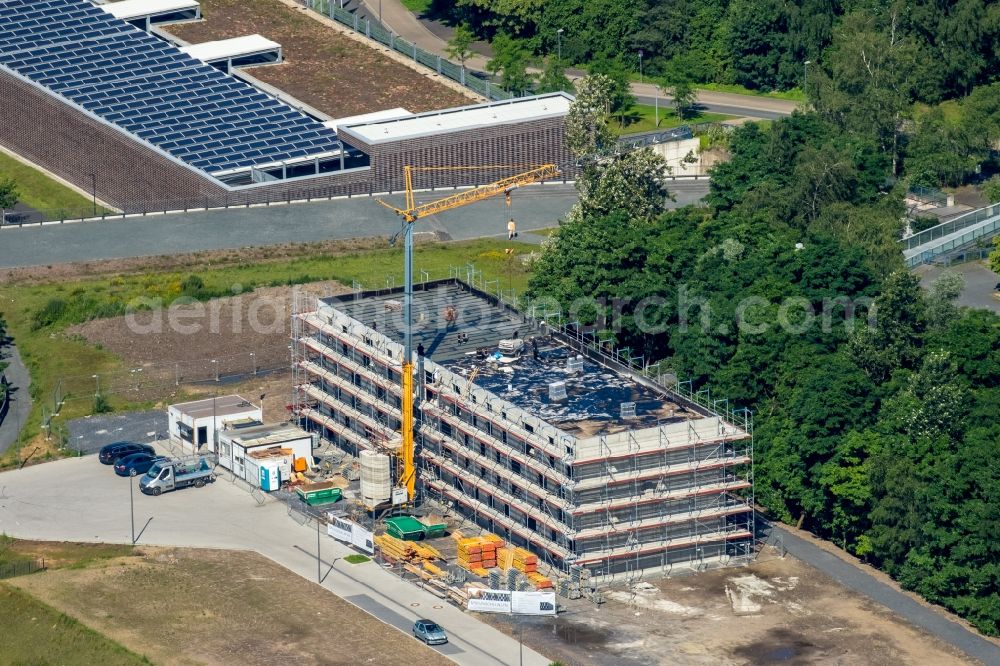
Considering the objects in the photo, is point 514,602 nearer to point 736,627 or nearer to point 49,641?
point 736,627

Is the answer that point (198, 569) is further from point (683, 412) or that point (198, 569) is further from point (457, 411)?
point (683, 412)

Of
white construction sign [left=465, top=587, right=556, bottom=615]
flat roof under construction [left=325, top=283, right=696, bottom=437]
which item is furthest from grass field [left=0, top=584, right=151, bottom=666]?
flat roof under construction [left=325, top=283, right=696, bottom=437]

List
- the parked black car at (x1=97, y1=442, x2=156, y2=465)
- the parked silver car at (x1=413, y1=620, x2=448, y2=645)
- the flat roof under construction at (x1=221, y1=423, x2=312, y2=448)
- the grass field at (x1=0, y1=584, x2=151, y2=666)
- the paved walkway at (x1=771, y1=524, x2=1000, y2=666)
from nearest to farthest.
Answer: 1. the parked silver car at (x1=413, y1=620, x2=448, y2=645)
2. the grass field at (x1=0, y1=584, x2=151, y2=666)
3. the paved walkway at (x1=771, y1=524, x2=1000, y2=666)
4. the flat roof under construction at (x1=221, y1=423, x2=312, y2=448)
5. the parked black car at (x1=97, y1=442, x2=156, y2=465)

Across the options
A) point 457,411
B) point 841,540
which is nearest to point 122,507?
point 457,411

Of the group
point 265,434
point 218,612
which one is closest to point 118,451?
point 265,434

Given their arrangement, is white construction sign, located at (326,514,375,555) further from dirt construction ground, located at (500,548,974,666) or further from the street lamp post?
dirt construction ground, located at (500,548,974,666)
